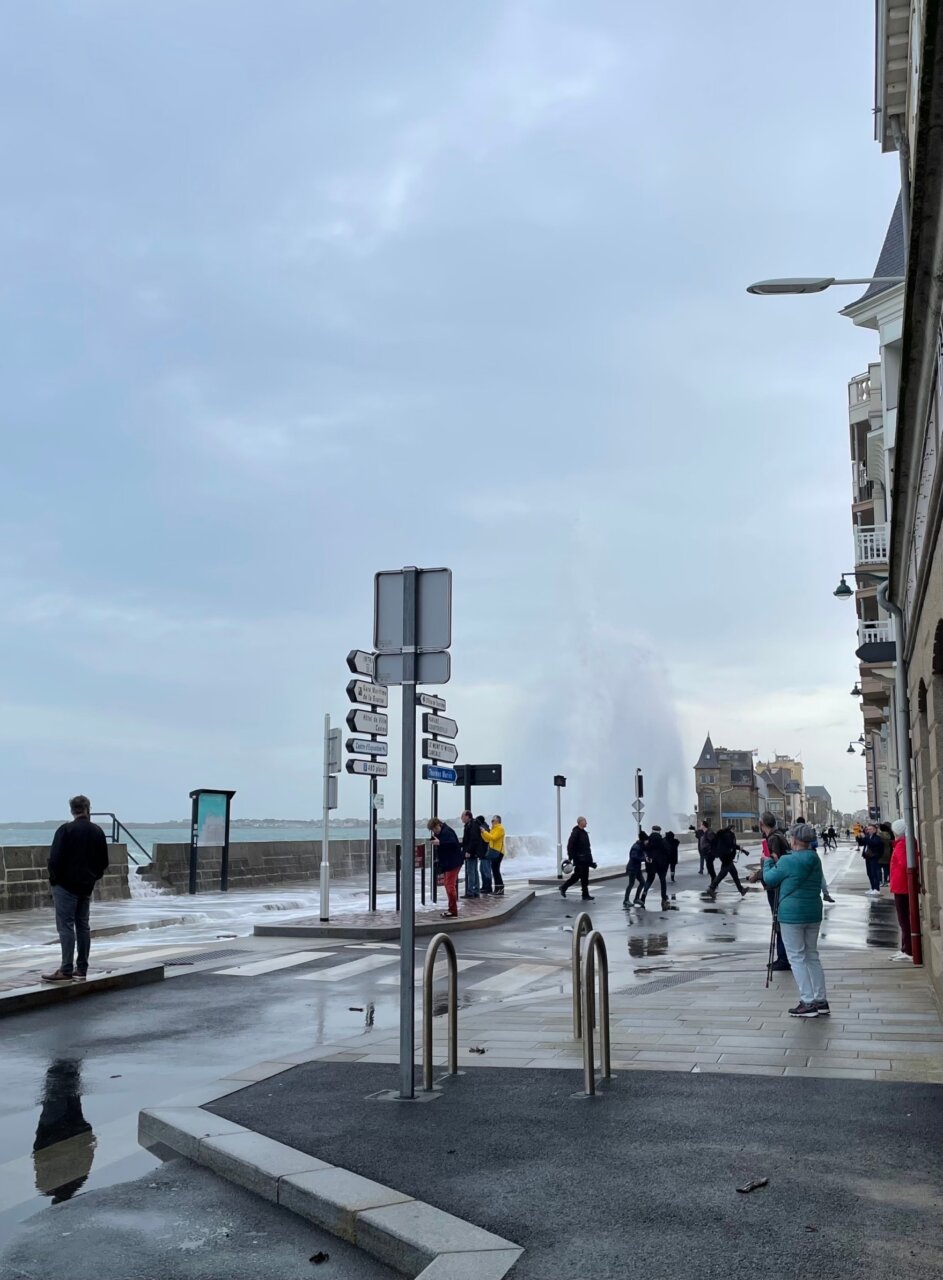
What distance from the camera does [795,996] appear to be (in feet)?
36.4

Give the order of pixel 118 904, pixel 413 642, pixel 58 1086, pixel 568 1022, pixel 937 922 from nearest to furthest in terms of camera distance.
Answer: pixel 413 642 → pixel 58 1086 → pixel 568 1022 → pixel 937 922 → pixel 118 904

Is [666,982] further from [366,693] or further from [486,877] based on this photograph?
[486,877]

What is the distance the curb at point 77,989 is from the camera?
422 inches

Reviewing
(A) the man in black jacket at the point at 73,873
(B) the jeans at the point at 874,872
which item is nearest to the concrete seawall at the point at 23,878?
(A) the man in black jacket at the point at 73,873

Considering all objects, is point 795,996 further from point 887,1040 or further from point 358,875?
point 358,875

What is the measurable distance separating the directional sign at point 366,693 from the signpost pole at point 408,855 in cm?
1212

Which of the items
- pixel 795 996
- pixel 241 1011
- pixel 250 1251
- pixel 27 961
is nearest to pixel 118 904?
pixel 27 961

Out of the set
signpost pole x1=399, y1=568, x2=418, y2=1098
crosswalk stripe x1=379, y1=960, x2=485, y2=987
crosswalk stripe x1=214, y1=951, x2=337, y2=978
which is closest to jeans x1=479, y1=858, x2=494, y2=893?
crosswalk stripe x1=214, y1=951, x2=337, y2=978

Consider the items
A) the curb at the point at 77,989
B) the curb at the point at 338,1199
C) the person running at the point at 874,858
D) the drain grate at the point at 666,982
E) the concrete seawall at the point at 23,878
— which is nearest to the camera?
the curb at the point at 338,1199

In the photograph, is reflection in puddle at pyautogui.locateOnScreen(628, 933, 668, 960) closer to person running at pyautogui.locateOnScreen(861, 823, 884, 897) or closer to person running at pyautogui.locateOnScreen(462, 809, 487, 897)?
person running at pyautogui.locateOnScreen(462, 809, 487, 897)

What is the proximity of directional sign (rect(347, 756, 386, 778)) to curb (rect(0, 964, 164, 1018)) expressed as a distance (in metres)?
6.92

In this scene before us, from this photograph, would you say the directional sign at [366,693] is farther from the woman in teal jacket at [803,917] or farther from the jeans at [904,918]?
the woman in teal jacket at [803,917]

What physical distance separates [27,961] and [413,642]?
932 centimetres

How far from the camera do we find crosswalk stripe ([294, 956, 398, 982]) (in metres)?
13.1
